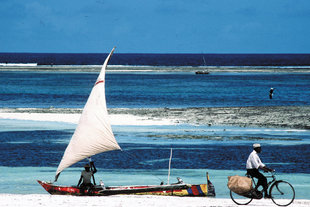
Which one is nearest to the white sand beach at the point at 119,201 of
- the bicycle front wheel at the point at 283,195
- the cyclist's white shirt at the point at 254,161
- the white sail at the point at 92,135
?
the bicycle front wheel at the point at 283,195

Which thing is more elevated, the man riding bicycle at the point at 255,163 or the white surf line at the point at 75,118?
the white surf line at the point at 75,118

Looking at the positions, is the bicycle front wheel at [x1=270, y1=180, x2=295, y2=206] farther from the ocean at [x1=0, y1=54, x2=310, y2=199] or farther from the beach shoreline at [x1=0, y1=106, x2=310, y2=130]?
the beach shoreline at [x1=0, y1=106, x2=310, y2=130]

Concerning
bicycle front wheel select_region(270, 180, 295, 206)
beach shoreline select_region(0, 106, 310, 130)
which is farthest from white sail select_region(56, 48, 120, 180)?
beach shoreline select_region(0, 106, 310, 130)

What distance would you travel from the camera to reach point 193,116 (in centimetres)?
4794

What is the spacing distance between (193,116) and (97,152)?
26.5 metres

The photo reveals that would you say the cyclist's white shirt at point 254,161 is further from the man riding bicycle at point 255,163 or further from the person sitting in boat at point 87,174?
the person sitting in boat at point 87,174

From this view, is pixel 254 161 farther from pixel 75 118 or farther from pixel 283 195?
pixel 75 118

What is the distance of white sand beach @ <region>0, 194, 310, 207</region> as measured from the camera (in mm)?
18484

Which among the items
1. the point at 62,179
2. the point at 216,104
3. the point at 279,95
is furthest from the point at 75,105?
the point at 62,179

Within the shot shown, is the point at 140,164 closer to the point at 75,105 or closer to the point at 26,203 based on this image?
the point at 26,203

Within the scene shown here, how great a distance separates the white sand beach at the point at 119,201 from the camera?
18.5m

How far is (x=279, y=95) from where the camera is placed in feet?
248

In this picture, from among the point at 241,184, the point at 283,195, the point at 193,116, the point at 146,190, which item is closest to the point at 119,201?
the point at 146,190

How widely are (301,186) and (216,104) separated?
38.2m
